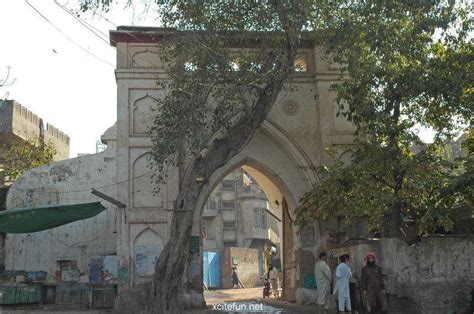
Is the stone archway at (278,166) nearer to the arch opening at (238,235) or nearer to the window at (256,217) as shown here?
the arch opening at (238,235)

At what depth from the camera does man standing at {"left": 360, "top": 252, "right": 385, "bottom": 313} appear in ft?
36.3

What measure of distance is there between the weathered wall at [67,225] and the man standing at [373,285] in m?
8.82

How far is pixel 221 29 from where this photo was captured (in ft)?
40.8

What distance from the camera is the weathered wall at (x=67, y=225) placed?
698 inches

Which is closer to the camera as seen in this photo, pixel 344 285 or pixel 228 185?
pixel 344 285

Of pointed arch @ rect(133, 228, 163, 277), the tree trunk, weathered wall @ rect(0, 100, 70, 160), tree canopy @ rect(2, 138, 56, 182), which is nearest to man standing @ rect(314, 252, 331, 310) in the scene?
the tree trunk

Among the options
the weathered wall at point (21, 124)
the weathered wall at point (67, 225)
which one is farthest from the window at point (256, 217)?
the weathered wall at point (67, 225)

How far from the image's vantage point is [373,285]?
36.5 ft

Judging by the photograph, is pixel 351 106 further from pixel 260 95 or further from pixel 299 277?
pixel 299 277

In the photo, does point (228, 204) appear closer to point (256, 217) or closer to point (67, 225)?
point (256, 217)

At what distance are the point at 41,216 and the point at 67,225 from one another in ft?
11.5

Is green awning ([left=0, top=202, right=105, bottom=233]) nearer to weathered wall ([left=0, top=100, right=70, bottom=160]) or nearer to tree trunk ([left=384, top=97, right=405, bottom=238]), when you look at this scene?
tree trunk ([left=384, top=97, right=405, bottom=238])

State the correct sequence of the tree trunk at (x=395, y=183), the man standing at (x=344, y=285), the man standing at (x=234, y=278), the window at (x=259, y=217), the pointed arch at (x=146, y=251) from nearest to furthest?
the man standing at (x=344, y=285) < the tree trunk at (x=395, y=183) < the pointed arch at (x=146, y=251) < the man standing at (x=234, y=278) < the window at (x=259, y=217)

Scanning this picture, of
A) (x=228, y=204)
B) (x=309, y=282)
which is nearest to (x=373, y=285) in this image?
(x=309, y=282)
